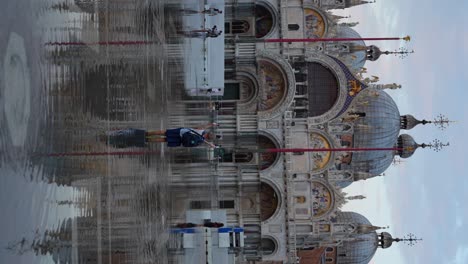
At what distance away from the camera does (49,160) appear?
6.26 m

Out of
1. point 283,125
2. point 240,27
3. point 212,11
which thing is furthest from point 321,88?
point 212,11

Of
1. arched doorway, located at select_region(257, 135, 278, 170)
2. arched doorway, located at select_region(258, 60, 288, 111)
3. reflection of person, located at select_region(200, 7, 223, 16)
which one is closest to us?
reflection of person, located at select_region(200, 7, 223, 16)

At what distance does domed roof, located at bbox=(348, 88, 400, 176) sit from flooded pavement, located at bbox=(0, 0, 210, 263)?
22838 mm

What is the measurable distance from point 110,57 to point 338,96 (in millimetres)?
Answer: 21222

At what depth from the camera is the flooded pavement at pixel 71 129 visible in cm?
548

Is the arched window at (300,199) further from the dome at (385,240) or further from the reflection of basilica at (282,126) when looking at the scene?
the dome at (385,240)

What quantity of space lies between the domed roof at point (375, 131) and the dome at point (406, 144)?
79 centimetres

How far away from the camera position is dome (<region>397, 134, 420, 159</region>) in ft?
126

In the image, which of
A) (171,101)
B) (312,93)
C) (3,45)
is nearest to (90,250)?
(3,45)

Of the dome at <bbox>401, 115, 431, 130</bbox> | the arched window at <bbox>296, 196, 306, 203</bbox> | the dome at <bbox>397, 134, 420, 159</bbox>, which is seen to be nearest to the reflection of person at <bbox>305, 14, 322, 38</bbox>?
the arched window at <bbox>296, 196, 306, 203</bbox>

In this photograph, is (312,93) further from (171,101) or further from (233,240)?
(171,101)

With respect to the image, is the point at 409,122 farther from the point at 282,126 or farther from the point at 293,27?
the point at 282,126

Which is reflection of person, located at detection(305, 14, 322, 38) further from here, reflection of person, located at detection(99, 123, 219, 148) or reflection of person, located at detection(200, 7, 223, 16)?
reflection of person, located at detection(99, 123, 219, 148)

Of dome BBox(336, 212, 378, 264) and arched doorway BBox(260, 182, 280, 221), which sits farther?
dome BBox(336, 212, 378, 264)
